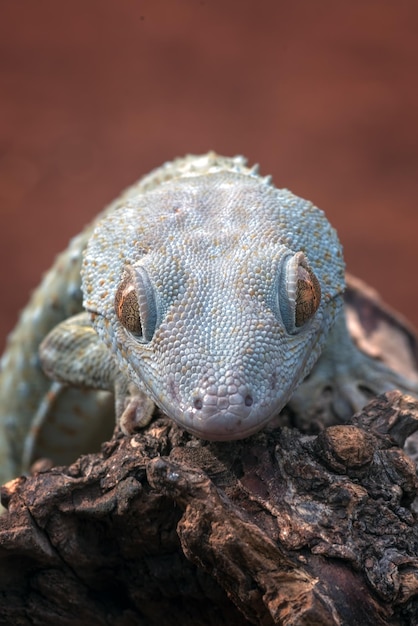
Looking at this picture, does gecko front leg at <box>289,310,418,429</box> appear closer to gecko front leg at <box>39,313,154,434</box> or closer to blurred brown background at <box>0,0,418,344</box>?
gecko front leg at <box>39,313,154,434</box>

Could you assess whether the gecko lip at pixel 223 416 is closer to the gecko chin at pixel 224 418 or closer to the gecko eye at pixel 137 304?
the gecko chin at pixel 224 418

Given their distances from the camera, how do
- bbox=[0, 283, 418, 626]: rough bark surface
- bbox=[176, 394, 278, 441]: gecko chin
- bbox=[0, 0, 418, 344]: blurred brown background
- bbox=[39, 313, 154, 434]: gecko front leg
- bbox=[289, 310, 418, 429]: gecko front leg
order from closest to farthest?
bbox=[0, 283, 418, 626]: rough bark surface → bbox=[176, 394, 278, 441]: gecko chin → bbox=[39, 313, 154, 434]: gecko front leg → bbox=[289, 310, 418, 429]: gecko front leg → bbox=[0, 0, 418, 344]: blurred brown background

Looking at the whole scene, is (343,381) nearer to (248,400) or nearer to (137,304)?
(137,304)

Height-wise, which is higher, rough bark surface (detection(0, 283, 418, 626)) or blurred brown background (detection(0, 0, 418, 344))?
blurred brown background (detection(0, 0, 418, 344))

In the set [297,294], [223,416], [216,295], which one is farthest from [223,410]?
[297,294]

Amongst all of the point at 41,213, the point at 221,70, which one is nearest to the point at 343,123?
the point at 221,70

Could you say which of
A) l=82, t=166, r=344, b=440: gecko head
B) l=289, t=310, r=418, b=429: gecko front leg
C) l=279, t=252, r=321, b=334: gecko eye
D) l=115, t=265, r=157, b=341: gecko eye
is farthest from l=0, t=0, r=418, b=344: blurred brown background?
l=279, t=252, r=321, b=334: gecko eye

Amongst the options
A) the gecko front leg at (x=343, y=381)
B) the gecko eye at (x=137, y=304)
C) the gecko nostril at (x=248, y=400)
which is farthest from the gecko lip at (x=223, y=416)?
the gecko front leg at (x=343, y=381)
